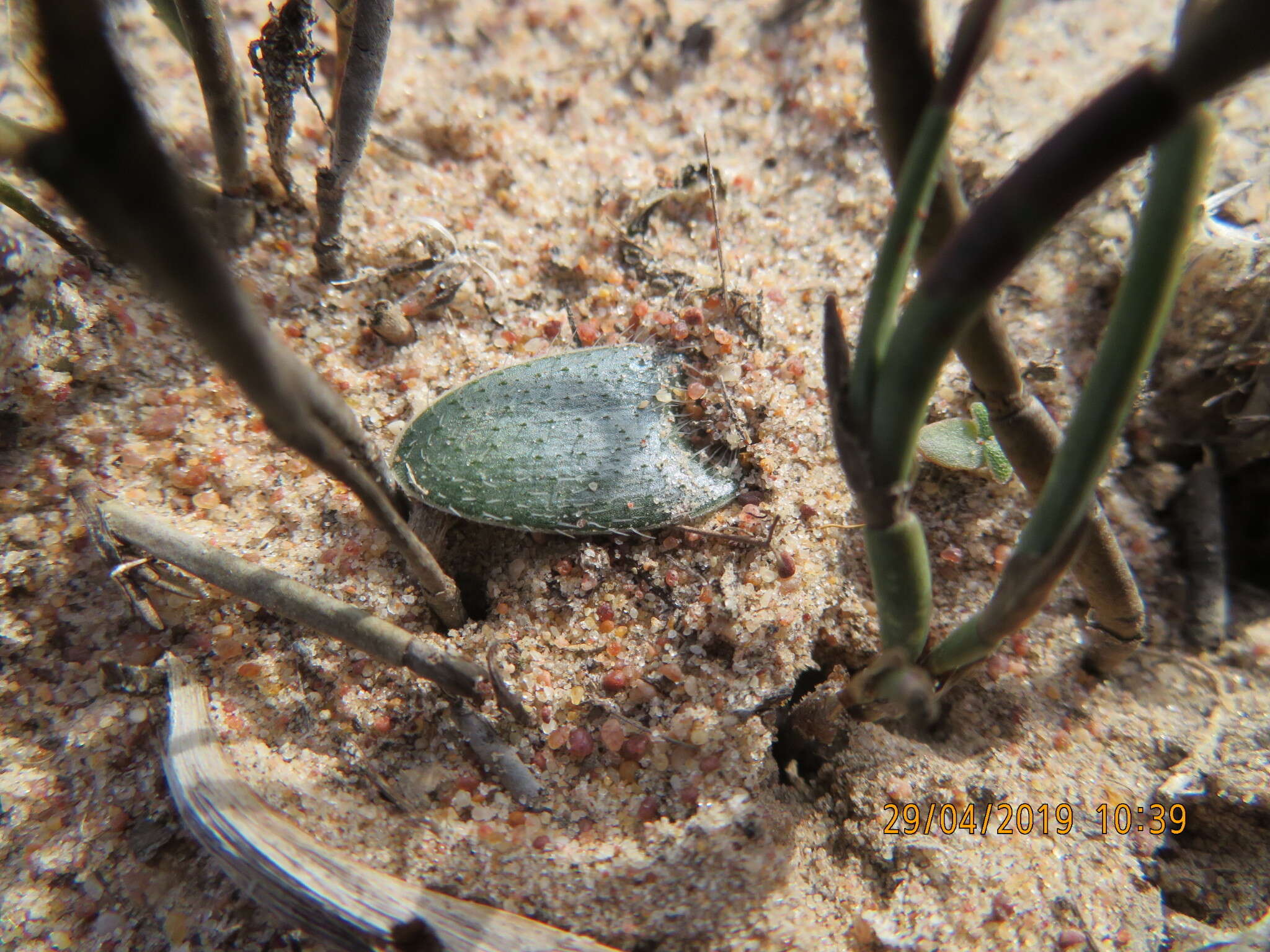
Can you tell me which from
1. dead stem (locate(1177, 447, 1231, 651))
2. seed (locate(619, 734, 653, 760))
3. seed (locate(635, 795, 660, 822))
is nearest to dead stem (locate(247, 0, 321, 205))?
seed (locate(619, 734, 653, 760))

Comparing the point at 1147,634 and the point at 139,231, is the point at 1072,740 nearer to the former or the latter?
the point at 1147,634

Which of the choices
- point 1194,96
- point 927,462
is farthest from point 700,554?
point 1194,96

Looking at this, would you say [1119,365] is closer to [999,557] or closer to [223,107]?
[999,557]

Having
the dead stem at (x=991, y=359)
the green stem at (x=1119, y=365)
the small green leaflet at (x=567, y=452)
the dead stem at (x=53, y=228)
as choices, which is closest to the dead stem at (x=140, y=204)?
the small green leaflet at (x=567, y=452)

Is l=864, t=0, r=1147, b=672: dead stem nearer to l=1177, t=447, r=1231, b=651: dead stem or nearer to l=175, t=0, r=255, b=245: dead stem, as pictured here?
l=1177, t=447, r=1231, b=651: dead stem

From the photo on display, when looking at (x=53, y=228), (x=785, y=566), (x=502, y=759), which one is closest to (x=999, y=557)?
(x=785, y=566)

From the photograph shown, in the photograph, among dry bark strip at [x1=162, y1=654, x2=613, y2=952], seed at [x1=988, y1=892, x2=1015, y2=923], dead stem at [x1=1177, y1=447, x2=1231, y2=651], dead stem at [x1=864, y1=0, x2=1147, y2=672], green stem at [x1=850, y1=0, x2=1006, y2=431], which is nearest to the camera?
green stem at [x1=850, y1=0, x2=1006, y2=431]
